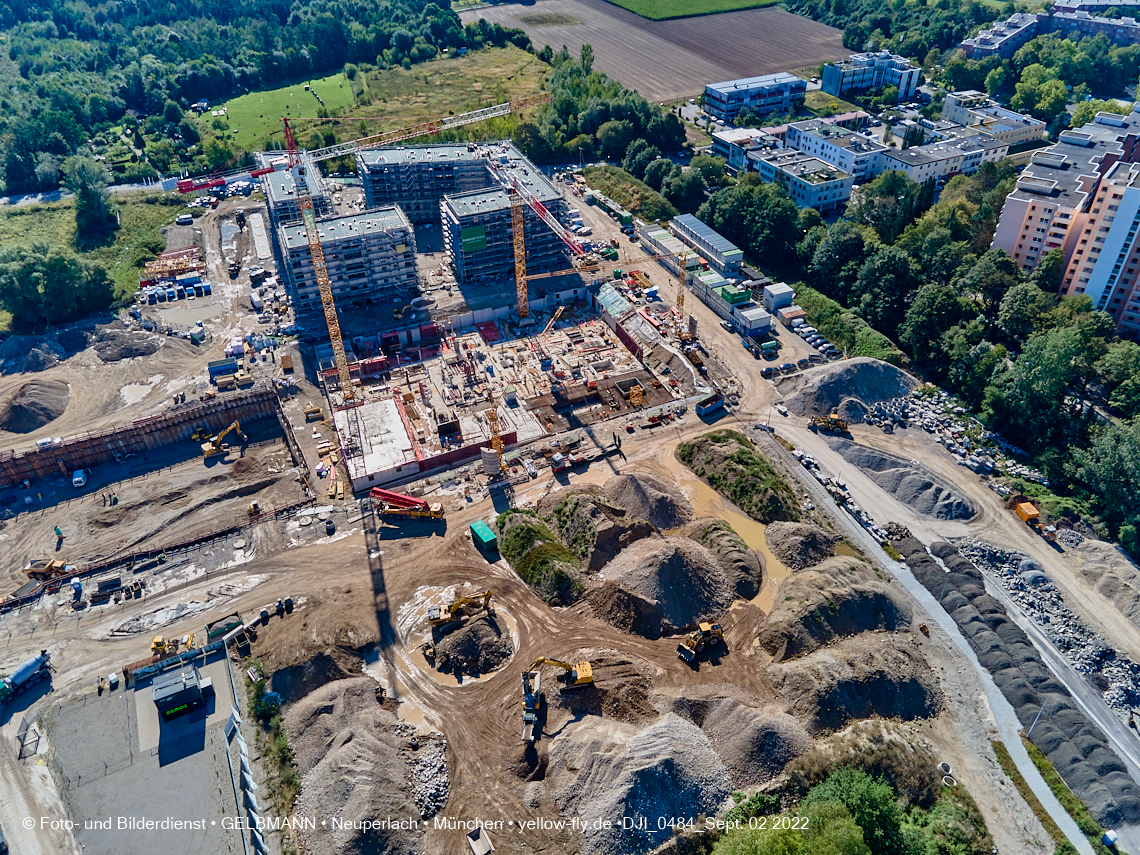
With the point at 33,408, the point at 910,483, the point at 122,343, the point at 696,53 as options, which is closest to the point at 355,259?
the point at 122,343

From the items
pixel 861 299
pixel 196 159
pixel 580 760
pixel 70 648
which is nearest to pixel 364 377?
pixel 70 648

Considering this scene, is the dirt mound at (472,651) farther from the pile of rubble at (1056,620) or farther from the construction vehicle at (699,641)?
the pile of rubble at (1056,620)

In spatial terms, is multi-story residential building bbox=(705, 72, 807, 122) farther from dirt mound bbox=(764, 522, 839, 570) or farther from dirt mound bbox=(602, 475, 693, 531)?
dirt mound bbox=(764, 522, 839, 570)

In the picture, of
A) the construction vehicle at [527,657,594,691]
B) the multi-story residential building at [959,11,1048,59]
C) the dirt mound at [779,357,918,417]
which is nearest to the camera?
the construction vehicle at [527,657,594,691]

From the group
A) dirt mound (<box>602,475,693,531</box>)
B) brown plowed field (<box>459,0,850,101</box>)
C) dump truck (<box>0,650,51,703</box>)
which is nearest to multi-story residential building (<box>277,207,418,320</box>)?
dirt mound (<box>602,475,693,531</box>)

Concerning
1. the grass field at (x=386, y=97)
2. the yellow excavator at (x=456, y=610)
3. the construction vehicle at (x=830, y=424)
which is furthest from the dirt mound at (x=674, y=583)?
the grass field at (x=386, y=97)

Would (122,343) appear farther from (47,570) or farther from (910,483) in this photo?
(910,483)

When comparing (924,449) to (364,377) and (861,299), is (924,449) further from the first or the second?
(364,377)
